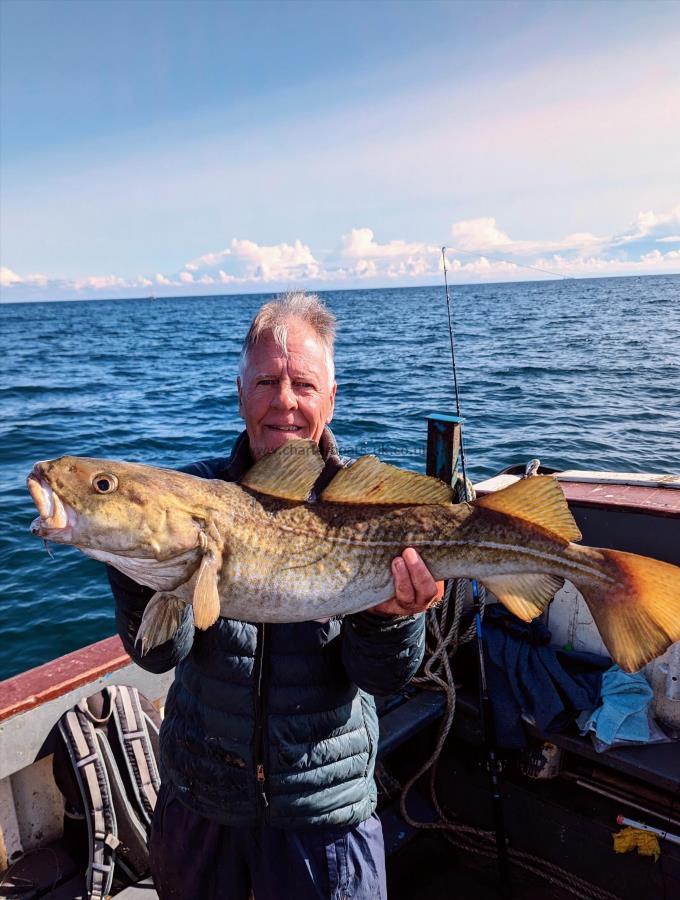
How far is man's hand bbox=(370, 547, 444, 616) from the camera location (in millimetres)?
2607

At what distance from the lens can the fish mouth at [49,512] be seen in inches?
89.7

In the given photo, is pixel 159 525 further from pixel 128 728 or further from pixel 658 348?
pixel 658 348

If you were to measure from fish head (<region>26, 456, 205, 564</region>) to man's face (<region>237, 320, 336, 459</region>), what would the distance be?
84 centimetres

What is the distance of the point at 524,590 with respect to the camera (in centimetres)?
278

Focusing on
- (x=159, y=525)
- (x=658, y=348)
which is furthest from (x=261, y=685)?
(x=658, y=348)

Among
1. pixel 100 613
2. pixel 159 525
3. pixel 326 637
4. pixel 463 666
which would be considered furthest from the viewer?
pixel 100 613

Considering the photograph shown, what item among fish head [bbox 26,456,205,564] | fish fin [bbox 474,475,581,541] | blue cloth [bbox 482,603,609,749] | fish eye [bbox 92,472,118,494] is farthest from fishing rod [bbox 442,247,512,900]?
fish eye [bbox 92,472,118,494]

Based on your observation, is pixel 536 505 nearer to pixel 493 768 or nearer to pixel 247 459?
pixel 247 459

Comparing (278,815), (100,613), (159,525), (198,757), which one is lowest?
(100,613)

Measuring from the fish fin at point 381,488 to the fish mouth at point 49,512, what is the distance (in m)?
1.00

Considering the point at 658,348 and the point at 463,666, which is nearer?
the point at 463,666

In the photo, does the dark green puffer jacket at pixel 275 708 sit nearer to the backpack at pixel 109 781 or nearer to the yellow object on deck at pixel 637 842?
the backpack at pixel 109 781

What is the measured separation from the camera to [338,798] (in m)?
2.79

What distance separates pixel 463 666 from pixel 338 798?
9.88 feet
